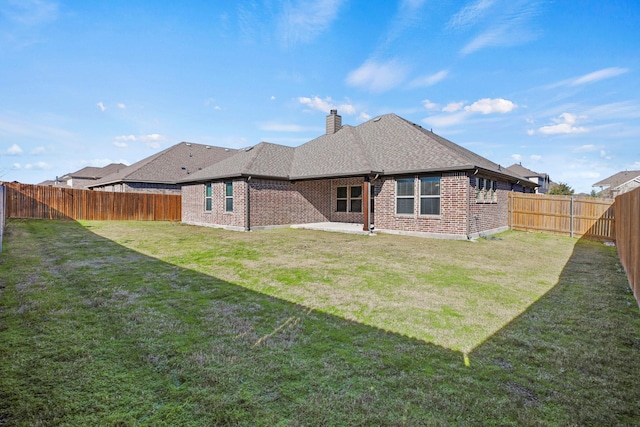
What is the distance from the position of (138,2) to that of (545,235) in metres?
18.9

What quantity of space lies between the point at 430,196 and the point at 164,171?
860 inches

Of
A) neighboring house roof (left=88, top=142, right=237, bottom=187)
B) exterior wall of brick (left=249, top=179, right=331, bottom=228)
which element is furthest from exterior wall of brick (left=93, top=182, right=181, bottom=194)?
exterior wall of brick (left=249, top=179, right=331, bottom=228)

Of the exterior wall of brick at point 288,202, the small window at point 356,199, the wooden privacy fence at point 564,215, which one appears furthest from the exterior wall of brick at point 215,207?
the wooden privacy fence at point 564,215

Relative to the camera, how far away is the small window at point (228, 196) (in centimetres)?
1588

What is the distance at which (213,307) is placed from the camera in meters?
4.47

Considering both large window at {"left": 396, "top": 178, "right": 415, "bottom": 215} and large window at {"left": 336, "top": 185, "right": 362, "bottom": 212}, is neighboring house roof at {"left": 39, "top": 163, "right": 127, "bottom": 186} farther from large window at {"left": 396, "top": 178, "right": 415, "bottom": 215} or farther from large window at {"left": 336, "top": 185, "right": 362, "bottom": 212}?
large window at {"left": 396, "top": 178, "right": 415, "bottom": 215}

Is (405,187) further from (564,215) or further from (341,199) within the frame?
(564,215)

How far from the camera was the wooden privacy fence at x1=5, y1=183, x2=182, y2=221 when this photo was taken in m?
18.0

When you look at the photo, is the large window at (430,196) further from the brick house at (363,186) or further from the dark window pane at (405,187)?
the dark window pane at (405,187)

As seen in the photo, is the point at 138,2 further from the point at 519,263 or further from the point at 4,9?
the point at 519,263

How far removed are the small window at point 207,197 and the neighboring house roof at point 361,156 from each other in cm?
63

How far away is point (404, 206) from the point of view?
13.3m

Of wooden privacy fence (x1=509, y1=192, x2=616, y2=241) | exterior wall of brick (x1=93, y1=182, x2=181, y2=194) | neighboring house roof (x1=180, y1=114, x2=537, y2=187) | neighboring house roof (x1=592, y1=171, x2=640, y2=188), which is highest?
neighboring house roof (x1=592, y1=171, x2=640, y2=188)

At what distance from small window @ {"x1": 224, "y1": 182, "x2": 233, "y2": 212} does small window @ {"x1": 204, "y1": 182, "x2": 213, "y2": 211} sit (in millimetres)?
1776
